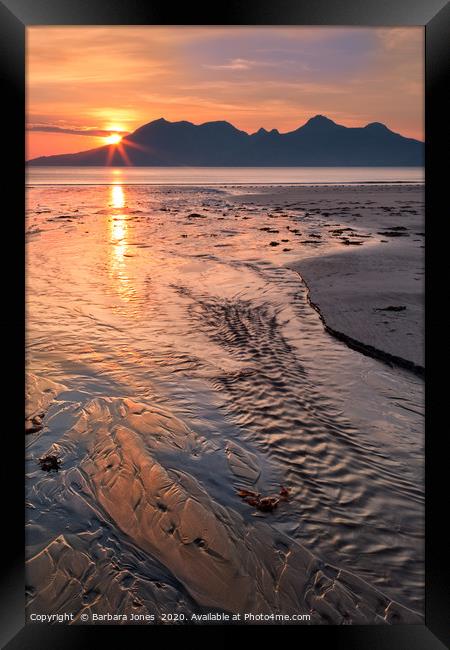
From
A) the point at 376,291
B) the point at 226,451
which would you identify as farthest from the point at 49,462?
the point at 376,291

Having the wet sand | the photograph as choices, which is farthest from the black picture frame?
the wet sand

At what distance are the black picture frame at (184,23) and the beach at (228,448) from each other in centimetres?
32

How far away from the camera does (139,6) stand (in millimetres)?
3439

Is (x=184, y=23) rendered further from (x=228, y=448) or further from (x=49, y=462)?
(x=49, y=462)

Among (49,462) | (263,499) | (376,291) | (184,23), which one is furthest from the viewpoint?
(376,291)

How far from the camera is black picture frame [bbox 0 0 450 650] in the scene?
337 centimetres

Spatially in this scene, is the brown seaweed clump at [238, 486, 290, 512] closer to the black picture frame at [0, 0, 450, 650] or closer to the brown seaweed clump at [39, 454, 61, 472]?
the black picture frame at [0, 0, 450, 650]

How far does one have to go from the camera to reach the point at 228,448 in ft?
15.8

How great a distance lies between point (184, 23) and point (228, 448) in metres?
3.03

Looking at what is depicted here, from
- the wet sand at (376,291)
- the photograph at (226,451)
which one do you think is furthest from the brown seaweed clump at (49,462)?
the wet sand at (376,291)

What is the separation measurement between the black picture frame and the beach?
12.6 inches

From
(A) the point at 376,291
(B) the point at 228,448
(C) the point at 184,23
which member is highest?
(C) the point at 184,23

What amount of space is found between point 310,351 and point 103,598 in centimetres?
409

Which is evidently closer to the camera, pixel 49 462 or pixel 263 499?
pixel 263 499
